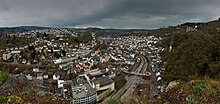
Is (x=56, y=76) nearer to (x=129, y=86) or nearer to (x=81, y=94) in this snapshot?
(x=129, y=86)

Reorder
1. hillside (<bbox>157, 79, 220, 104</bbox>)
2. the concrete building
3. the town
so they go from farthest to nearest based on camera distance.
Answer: the town
the concrete building
hillside (<bbox>157, 79, 220, 104</bbox>)

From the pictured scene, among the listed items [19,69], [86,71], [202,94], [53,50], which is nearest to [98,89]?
[86,71]

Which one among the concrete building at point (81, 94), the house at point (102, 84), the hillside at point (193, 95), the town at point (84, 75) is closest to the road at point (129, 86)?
the town at point (84, 75)

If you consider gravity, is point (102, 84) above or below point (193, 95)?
below

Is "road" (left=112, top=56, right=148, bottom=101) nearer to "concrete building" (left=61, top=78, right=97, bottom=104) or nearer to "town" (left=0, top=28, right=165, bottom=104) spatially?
"town" (left=0, top=28, right=165, bottom=104)

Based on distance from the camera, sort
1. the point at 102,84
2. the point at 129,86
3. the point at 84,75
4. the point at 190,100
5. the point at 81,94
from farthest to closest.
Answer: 1. the point at 84,75
2. the point at 129,86
3. the point at 102,84
4. the point at 81,94
5. the point at 190,100

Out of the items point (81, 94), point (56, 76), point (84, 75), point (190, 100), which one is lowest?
point (56, 76)

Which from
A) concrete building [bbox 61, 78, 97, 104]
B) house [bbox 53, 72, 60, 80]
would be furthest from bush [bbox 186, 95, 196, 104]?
house [bbox 53, 72, 60, 80]

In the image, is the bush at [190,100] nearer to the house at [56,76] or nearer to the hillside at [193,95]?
the hillside at [193,95]

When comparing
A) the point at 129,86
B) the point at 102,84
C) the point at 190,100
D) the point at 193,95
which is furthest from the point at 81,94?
the point at 190,100

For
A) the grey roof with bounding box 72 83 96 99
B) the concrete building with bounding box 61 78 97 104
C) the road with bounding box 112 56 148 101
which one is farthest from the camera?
the road with bounding box 112 56 148 101

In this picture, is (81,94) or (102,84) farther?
(102,84)
